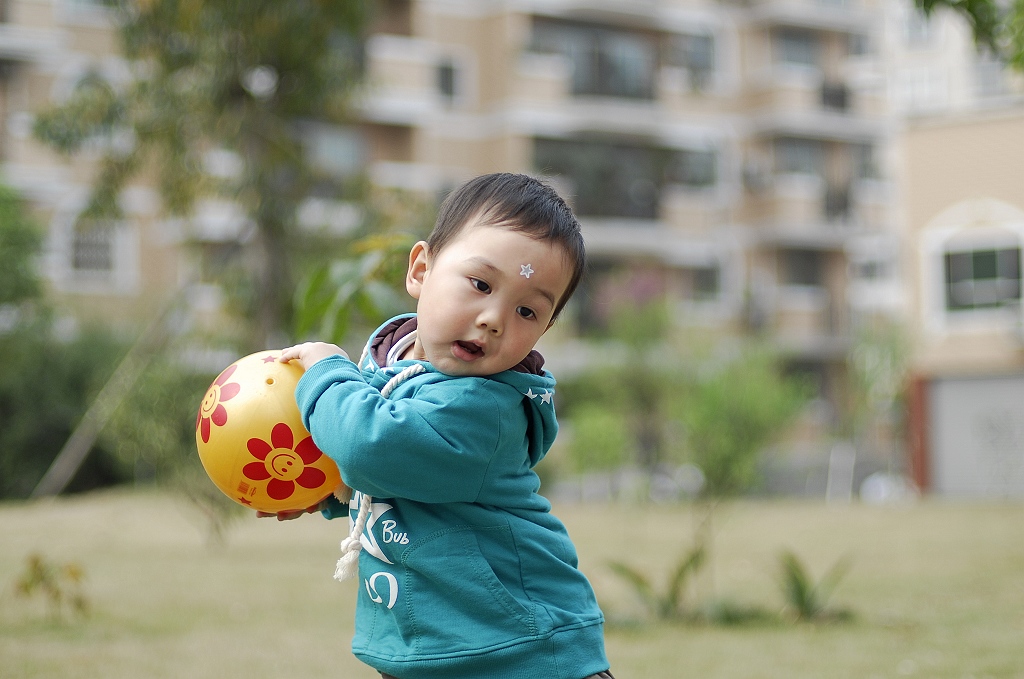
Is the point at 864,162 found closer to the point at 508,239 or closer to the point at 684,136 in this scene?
the point at 684,136

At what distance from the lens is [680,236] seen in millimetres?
33719

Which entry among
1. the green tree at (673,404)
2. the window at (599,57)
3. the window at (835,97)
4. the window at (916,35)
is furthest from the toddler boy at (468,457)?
the window at (916,35)

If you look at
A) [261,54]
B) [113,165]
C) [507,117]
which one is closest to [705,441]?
[261,54]

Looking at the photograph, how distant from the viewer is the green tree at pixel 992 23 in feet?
13.6

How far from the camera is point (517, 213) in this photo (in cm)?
226

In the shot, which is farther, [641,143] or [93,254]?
[641,143]

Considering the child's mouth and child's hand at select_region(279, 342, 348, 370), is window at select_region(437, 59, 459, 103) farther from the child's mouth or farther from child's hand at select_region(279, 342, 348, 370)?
the child's mouth

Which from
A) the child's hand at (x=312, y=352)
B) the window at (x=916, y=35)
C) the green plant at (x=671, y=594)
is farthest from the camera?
the window at (x=916, y=35)

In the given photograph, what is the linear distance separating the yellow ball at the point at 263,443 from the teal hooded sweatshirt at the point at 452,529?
21cm

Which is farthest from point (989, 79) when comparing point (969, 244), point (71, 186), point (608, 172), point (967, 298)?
point (71, 186)

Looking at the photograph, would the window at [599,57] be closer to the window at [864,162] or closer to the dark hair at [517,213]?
the window at [864,162]

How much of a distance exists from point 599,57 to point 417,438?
31.9 m

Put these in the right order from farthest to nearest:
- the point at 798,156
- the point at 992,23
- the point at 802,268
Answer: the point at 798,156, the point at 802,268, the point at 992,23

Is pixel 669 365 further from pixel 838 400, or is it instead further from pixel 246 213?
pixel 246 213
